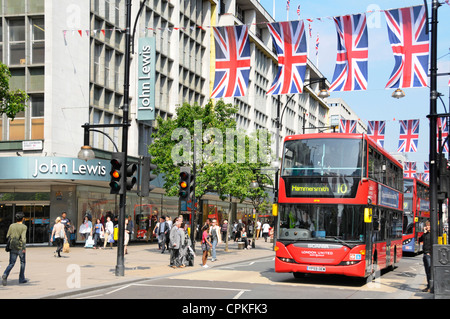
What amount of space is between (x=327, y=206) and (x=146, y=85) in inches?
777

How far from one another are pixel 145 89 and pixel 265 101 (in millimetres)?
36746

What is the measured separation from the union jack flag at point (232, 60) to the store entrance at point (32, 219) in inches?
694

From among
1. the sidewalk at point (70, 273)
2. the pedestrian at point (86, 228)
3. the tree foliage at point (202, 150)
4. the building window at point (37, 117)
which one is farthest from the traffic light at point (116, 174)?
the building window at point (37, 117)

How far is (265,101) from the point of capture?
6931 cm

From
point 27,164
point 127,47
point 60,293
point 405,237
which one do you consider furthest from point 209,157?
point 60,293

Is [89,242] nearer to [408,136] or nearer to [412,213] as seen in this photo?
[412,213]

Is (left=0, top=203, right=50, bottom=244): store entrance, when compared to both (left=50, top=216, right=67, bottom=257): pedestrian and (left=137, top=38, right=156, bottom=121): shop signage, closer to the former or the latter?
(left=137, top=38, right=156, bottom=121): shop signage

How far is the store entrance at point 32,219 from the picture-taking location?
34344 millimetres

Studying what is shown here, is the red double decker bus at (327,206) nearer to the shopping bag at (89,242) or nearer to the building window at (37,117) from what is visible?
the shopping bag at (89,242)

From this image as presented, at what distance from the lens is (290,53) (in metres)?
20.8

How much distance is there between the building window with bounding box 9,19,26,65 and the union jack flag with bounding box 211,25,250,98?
596 inches

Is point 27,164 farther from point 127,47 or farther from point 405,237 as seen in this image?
point 405,237

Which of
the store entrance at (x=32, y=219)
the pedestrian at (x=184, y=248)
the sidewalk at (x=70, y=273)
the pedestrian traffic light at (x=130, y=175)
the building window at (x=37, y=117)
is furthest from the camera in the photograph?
the store entrance at (x=32, y=219)

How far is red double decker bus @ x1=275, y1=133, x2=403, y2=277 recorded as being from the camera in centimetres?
1638
